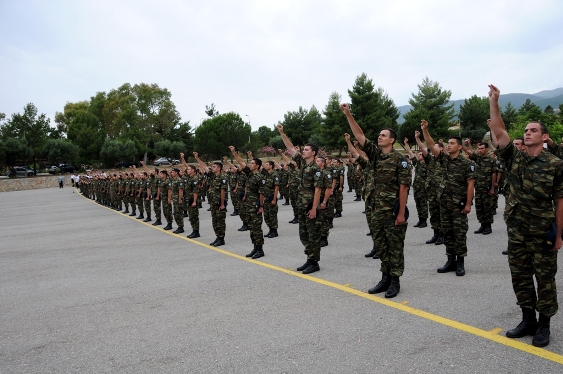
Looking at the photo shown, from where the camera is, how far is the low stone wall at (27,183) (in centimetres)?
4791

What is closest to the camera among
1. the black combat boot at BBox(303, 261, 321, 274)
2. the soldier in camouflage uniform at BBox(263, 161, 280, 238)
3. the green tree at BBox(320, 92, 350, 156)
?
the black combat boot at BBox(303, 261, 321, 274)

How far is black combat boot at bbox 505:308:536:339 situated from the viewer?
12.1 ft

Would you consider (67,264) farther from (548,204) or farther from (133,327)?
(548,204)

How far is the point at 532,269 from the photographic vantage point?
372cm

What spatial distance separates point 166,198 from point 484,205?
8.70 m

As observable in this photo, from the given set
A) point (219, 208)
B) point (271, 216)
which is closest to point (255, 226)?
point (219, 208)

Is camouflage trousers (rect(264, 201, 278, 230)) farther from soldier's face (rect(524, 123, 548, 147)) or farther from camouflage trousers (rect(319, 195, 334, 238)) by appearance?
soldier's face (rect(524, 123, 548, 147))

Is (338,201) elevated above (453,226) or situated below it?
below

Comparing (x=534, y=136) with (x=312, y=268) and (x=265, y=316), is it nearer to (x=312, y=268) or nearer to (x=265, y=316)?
(x=265, y=316)

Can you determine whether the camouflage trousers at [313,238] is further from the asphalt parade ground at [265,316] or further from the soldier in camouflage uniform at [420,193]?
the soldier in camouflage uniform at [420,193]

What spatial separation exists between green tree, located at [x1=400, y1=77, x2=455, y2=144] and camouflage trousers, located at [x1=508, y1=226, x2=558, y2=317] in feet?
169

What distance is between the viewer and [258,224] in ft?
26.4

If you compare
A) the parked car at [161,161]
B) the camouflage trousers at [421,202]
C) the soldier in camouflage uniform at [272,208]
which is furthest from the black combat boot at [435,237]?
the parked car at [161,161]

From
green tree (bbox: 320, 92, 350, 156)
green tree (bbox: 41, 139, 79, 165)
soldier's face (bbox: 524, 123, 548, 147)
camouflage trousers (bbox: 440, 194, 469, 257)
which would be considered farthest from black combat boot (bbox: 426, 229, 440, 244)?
green tree (bbox: 41, 139, 79, 165)
